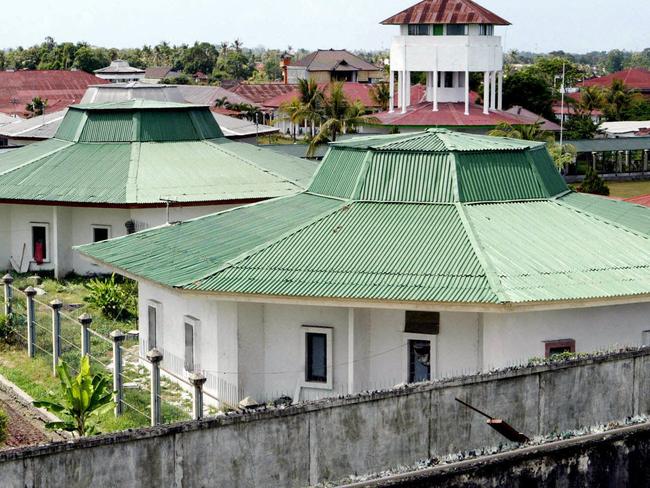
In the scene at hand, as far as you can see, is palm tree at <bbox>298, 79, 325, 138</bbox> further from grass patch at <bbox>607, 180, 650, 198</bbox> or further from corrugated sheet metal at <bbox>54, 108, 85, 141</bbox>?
corrugated sheet metal at <bbox>54, 108, 85, 141</bbox>

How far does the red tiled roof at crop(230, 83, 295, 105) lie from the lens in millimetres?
115556

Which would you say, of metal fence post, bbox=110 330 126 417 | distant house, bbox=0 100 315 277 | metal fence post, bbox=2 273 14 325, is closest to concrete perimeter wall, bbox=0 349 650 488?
metal fence post, bbox=110 330 126 417

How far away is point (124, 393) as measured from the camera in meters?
23.6

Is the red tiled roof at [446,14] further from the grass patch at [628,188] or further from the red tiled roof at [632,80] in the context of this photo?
the red tiled roof at [632,80]

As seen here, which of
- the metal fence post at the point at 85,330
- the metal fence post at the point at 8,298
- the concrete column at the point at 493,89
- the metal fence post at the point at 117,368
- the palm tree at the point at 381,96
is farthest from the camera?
the palm tree at the point at 381,96

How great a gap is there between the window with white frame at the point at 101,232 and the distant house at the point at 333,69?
100320mm

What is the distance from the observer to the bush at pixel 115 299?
3048cm

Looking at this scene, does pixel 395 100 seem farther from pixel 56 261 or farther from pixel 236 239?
pixel 236 239

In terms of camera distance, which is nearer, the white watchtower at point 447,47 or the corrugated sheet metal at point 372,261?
the corrugated sheet metal at point 372,261

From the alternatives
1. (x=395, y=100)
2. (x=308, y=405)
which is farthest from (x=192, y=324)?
(x=395, y=100)

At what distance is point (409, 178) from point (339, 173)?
2.05 metres

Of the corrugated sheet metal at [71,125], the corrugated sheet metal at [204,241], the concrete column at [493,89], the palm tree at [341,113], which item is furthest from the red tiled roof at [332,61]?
the corrugated sheet metal at [204,241]

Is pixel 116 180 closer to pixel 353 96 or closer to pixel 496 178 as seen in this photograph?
pixel 496 178

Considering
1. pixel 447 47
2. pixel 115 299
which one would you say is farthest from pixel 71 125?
pixel 447 47
